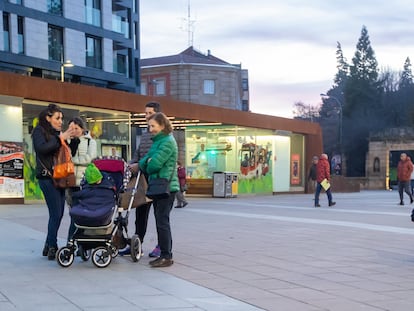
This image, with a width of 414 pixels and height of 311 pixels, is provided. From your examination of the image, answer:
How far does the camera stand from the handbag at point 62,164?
6.48m

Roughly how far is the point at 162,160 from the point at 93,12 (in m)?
35.1

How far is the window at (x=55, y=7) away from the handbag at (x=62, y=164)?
106ft

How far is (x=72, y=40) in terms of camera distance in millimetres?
37062

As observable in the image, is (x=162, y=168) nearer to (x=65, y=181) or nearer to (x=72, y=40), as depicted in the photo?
(x=65, y=181)

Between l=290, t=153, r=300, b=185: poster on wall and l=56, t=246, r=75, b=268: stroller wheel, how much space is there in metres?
24.2

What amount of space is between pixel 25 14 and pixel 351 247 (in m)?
31.2

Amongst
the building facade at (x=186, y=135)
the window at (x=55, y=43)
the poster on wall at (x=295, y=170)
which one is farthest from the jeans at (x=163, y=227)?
the window at (x=55, y=43)

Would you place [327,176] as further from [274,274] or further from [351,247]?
[274,274]

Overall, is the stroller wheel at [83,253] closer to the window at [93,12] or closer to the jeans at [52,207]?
the jeans at [52,207]

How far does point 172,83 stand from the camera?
194ft

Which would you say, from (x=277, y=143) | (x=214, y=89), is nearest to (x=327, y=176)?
(x=277, y=143)

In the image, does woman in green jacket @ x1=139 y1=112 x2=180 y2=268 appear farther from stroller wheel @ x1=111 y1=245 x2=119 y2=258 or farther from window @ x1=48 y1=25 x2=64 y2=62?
window @ x1=48 y1=25 x2=64 y2=62

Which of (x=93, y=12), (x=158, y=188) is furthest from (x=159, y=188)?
(x=93, y=12)

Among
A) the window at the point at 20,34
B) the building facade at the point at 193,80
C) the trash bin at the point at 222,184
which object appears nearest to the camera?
the trash bin at the point at 222,184
